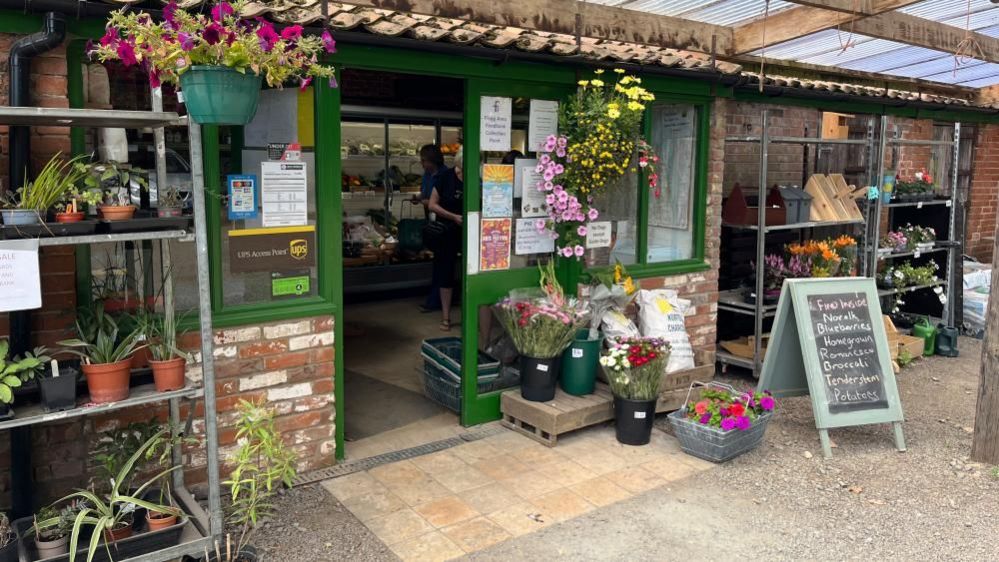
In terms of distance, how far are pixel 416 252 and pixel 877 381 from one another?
6.02 m

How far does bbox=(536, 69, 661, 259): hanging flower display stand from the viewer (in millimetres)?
5297

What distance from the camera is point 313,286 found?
15.2ft

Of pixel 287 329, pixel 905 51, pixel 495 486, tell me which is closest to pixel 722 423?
pixel 495 486

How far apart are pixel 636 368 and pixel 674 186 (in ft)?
6.94

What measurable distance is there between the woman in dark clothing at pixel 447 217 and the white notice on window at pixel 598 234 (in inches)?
86.8

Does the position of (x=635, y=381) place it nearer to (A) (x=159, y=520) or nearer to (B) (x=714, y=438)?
(B) (x=714, y=438)

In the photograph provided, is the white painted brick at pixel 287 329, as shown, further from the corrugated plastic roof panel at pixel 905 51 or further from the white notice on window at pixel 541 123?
the corrugated plastic roof panel at pixel 905 51

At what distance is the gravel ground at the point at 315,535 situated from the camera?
12.3 ft

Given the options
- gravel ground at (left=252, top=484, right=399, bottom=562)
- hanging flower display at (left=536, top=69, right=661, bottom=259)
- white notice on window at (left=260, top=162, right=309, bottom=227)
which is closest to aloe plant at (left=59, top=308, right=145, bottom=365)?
white notice on window at (left=260, top=162, right=309, bottom=227)

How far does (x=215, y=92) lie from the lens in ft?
10.7

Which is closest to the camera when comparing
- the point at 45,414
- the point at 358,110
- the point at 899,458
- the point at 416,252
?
the point at 45,414

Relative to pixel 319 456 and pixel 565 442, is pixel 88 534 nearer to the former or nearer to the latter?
pixel 319 456

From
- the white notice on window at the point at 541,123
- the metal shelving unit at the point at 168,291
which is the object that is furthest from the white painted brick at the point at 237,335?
the white notice on window at the point at 541,123

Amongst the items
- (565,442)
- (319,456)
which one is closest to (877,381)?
(565,442)
